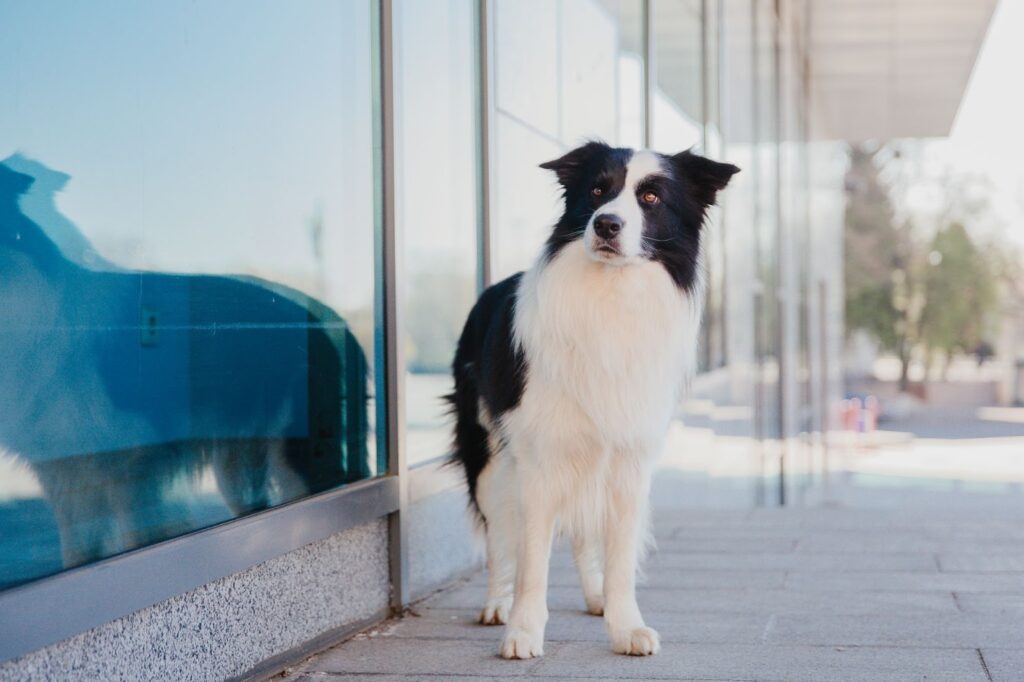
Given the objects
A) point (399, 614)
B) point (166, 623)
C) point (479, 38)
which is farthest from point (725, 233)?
point (166, 623)

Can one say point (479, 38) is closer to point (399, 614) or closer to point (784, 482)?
point (399, 614)

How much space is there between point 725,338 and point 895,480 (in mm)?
10393

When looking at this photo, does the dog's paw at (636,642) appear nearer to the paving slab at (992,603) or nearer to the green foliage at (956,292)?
the paving slab at (992,603)

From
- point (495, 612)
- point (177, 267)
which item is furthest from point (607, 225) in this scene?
point (495, 612)

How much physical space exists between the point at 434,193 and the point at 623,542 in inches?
61.3

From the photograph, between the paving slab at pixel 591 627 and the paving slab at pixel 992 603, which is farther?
Result: the paving slab at pixel 992 603

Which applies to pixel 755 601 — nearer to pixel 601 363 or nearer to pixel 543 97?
pixel 601 363

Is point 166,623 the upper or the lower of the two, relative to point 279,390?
lower

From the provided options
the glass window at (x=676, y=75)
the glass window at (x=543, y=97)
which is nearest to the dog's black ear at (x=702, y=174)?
the glass window at (x=543, y=97)

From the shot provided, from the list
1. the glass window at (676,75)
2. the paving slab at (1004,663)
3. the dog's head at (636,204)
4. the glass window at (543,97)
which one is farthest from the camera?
the glass window at (676,75)

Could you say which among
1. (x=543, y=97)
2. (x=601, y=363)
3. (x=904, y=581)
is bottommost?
(x=904, y=581)

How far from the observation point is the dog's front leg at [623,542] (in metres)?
3.05

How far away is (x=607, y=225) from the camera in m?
2.79

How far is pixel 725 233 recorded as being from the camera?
9.25 metres
